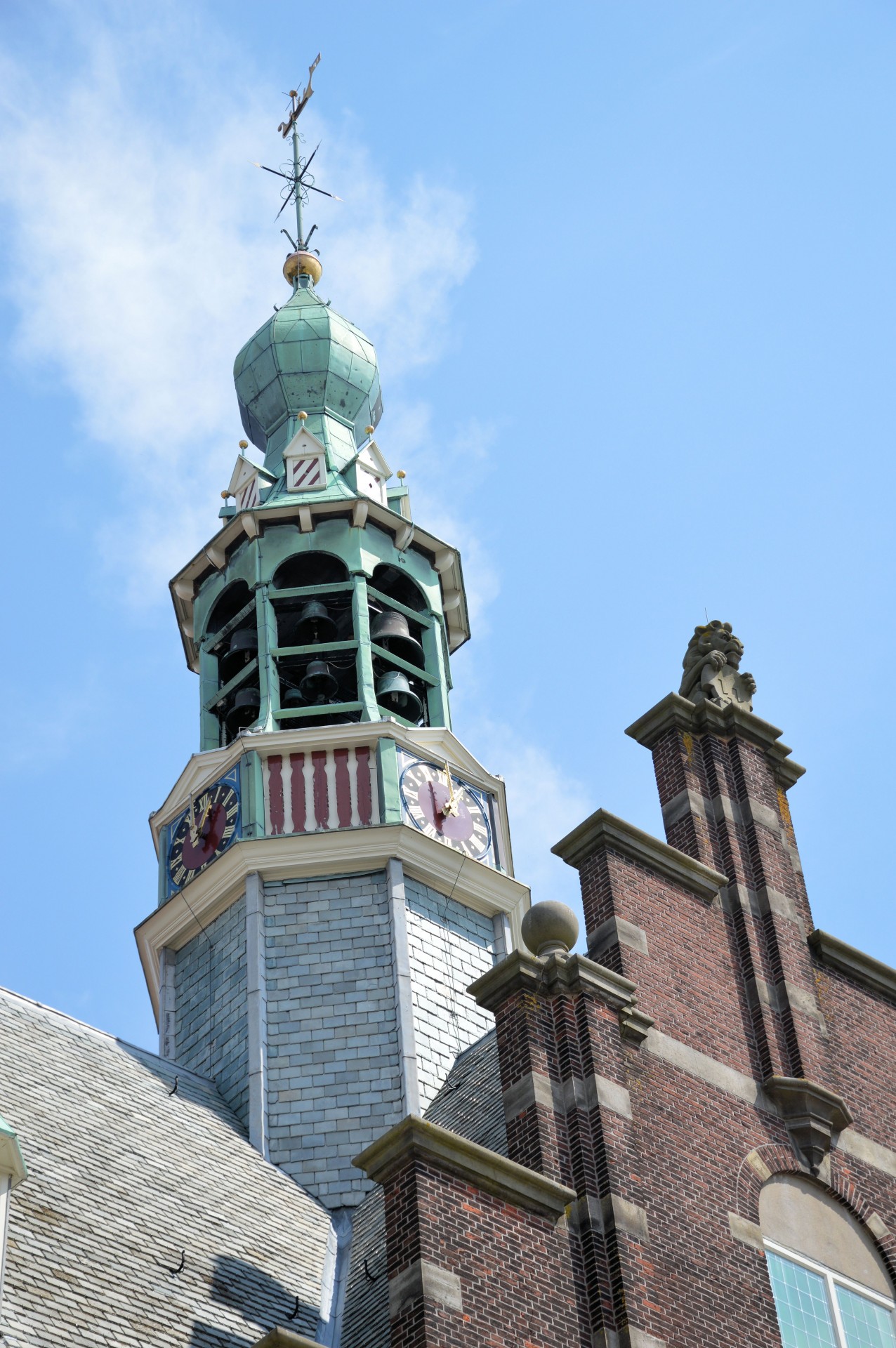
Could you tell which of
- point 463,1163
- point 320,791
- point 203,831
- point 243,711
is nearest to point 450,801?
point 320,791

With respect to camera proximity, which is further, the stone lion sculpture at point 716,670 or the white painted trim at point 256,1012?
the white painted trim at point 256,1012

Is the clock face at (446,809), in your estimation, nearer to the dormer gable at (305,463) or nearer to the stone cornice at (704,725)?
the dormer gable at (305,463)

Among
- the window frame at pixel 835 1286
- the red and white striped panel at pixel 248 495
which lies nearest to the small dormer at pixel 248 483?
the red and white striped panel at pixel 248 495

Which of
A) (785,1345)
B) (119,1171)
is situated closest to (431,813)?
(119,1171)

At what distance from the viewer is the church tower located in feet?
95.3

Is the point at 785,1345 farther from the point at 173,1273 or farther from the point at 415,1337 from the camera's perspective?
the point at 173,1273

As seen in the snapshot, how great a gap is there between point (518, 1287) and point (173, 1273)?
17.7 feet

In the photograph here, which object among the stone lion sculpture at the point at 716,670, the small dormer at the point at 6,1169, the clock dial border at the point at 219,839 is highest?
the clock dial border at the point at 219,839

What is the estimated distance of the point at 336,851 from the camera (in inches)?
1234

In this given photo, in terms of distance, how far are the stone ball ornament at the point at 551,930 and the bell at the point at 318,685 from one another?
48.5 ft

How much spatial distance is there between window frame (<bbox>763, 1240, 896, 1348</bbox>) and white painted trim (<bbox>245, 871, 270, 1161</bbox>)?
965 cm

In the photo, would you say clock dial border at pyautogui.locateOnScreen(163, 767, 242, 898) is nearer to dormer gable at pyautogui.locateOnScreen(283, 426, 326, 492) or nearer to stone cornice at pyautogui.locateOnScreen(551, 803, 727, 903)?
dormer gable at pyautogui.locateOnScreen(283, 426, 326, 492)

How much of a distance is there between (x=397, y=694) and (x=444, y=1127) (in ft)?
35.2

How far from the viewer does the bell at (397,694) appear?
114ft
